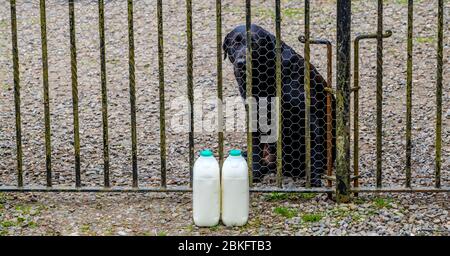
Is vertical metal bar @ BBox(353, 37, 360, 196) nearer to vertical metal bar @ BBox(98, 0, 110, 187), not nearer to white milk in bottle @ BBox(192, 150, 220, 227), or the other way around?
white milk in bottle @ BBox(192, 150, 220, 227)

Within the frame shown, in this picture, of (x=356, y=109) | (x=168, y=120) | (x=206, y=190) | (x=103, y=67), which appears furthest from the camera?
(x=168, y=120)

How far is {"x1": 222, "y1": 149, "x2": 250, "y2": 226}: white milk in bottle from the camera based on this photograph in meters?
4.97

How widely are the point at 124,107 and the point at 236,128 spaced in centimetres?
126

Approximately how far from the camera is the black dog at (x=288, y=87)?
5.66 metres

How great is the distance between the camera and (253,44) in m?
5.60

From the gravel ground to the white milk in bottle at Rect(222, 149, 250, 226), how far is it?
0.26ft

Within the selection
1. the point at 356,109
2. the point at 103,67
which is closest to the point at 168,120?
the point at 103,67

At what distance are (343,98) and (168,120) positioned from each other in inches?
107

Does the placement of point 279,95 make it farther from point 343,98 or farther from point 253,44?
point 253,44

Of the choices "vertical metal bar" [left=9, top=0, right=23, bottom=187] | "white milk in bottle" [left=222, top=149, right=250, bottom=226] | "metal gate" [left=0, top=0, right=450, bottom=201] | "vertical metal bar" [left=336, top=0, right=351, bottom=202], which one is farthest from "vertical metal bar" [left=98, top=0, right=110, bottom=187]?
"vertical metal bar" [left=336, top=0, right=351, bottom=202]

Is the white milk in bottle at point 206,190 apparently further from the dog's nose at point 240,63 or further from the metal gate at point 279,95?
the dog's nose at point 240,63

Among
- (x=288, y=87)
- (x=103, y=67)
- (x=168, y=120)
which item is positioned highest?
(x=103, y=67)

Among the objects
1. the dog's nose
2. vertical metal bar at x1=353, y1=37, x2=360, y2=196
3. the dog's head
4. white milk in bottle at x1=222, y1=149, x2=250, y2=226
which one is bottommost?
white milk in bottle at x1=222, y1=149, x2=250, y2=226

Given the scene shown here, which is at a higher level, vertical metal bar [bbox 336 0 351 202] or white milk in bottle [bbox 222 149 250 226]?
vertical metal bar [bbox 336 0 351 202]
